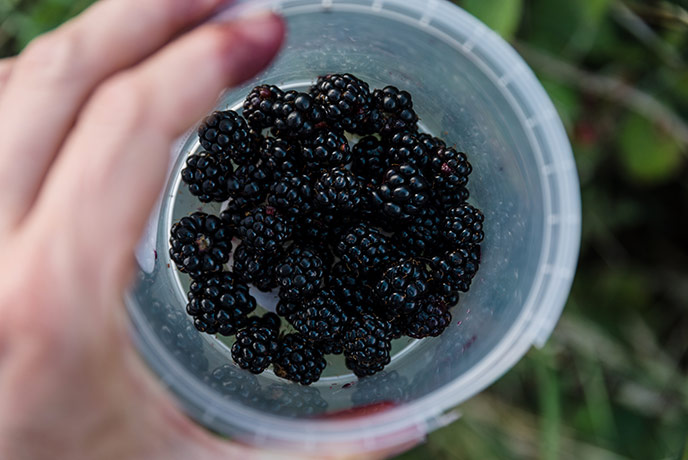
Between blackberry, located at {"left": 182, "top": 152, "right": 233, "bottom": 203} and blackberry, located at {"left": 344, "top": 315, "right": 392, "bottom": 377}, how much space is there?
0.41 metres

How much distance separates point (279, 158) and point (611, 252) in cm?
123

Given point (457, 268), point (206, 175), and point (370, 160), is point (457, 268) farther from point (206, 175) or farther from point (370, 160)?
point (206, 175)

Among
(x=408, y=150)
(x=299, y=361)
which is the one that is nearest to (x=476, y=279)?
(x=408, y=150)

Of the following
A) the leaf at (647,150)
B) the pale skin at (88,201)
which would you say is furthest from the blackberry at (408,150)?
the leaf at (647,150)

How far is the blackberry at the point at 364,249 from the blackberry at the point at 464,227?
13 cm

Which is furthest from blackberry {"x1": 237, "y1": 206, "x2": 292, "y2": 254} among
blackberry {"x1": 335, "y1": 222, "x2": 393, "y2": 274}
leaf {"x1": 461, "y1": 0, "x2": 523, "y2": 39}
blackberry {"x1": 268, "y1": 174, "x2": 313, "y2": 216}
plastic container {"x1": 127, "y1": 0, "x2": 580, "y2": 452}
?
leaf {"x1": 461, "y1": 0, "x2": 523, "y2": 39}

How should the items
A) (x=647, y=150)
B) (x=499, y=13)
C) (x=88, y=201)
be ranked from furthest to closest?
(x=647, y=150) → (x=499, y=13) → (x=88, y=201)

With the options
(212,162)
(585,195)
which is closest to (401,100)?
(212,162)

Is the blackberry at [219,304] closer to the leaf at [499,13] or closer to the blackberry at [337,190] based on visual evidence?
the blackberry at [337,190]

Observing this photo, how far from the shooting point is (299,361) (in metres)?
1.13

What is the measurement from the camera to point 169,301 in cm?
121

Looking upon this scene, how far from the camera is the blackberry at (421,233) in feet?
3.83

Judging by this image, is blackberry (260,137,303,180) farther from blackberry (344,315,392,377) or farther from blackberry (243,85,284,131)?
blackberry (344,315,392,377)

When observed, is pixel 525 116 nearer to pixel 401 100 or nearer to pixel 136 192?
pixel 401 100
